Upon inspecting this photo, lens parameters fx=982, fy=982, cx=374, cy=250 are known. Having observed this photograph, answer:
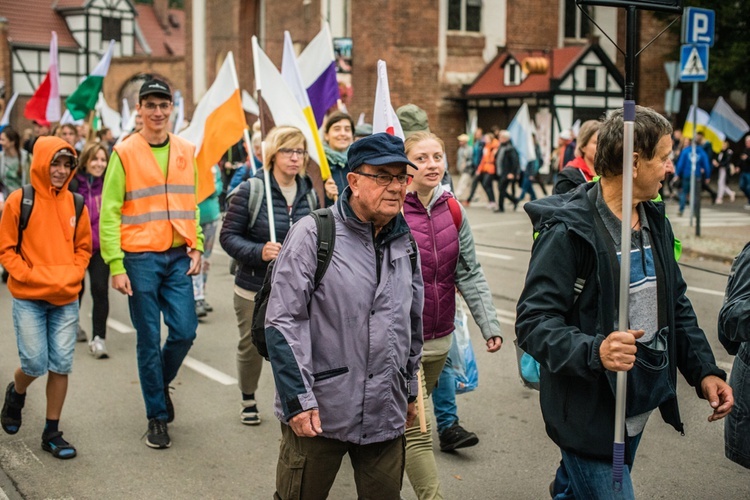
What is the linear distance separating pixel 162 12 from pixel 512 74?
37.0m

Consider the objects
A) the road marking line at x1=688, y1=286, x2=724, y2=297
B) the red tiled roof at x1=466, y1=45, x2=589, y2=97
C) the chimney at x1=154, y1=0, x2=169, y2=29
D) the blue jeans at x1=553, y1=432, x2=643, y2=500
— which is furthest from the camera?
the chimney at x1=154, y1=0, x2=169, y2=29

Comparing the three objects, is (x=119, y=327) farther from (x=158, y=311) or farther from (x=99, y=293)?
(x=158, y=311)

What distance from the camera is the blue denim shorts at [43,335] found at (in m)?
5.56

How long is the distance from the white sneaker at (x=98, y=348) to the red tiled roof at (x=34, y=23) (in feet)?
157

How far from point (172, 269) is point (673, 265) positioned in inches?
135

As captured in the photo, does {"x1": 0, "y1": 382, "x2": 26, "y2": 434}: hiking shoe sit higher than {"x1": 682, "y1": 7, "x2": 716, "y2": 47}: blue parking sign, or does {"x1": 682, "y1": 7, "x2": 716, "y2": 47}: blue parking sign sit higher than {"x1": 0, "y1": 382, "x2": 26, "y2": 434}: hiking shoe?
{"x1": 682, "y1": 7, "x2": 716, "y2": 47}: blue parking sign

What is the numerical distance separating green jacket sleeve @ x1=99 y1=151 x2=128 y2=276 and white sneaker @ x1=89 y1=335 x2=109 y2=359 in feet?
8.41

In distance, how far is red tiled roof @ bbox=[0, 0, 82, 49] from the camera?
52562 mm

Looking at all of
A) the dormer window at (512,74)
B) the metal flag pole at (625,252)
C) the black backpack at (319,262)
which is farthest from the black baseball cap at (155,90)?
the dormer window at (512,74)

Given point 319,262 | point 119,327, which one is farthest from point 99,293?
point 319,262

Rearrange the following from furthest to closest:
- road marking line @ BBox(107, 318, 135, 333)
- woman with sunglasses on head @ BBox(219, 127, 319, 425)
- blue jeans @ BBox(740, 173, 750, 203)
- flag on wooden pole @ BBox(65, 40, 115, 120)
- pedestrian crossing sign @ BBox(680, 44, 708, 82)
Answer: blue jeans @ BBox(740, 173, 750, 203), pedestrian crossing sign @ BBox(680, 44, 708, 82), flag on wooden pole @ BBox(65, 40, 115, 120), road marking line @ BBox(107, 318, 135, 333), woman with sunglasses on head @ BBox(219, 127, 319, 425)

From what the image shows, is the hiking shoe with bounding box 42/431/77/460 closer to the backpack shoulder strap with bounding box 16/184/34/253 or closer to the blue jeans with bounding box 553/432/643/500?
the backpack shoulder strap with bounding box 16/184/34/253

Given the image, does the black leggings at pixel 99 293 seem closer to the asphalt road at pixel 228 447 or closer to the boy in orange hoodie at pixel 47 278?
the asphalt road at pixel 228 447

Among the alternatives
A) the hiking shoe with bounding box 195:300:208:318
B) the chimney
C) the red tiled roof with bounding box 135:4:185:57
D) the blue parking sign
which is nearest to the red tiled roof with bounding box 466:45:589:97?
the blue parking sign
